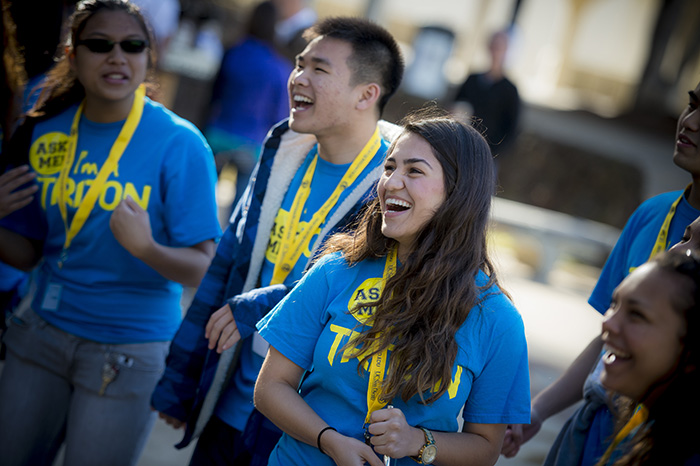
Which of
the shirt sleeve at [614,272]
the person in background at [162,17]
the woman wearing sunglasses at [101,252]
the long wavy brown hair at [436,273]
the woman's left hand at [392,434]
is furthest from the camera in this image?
the person in background at [162,17]

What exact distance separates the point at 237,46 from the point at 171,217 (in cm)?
372

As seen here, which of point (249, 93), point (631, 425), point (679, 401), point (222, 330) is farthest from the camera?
point (249, 93)

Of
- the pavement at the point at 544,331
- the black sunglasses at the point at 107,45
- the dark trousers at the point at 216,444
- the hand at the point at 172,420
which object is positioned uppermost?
the black sunglasses at the point at 107,45

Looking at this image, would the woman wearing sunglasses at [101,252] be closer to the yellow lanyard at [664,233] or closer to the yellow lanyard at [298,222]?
the yellow lanyard at [298,222]

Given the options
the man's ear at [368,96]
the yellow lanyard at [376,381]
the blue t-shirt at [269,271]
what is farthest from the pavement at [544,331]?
the man's ear at [368,96]

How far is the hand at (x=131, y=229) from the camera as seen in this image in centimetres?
281

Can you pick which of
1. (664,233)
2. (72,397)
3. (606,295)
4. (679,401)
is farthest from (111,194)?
(679,401)

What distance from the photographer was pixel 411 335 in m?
2.09

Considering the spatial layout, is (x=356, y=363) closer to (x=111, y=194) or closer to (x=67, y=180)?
(x=111, y=194)

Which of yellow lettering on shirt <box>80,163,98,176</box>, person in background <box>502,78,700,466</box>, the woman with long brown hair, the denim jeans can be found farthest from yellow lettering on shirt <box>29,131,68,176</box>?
person in background <box>502,78,700,466</box>

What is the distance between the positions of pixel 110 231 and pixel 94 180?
0.22 metres

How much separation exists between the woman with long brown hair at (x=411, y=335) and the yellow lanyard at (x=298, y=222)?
1.56 ft

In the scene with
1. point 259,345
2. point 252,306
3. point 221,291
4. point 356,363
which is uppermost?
point 356,363

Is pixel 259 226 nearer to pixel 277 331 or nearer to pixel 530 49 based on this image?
pixel 277 331
